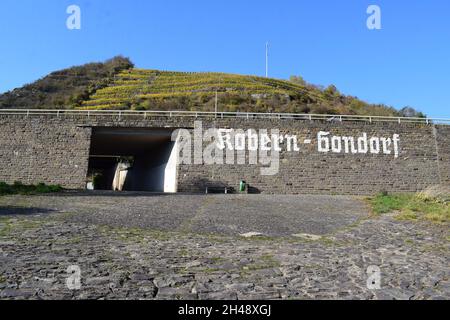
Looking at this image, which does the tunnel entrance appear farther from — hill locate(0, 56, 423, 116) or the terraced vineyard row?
the terraced vineyard row

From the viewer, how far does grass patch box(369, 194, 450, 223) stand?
1017 cm

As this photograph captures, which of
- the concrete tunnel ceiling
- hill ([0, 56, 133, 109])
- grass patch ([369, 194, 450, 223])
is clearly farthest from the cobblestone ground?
hill ([0, 56, 133, 109])

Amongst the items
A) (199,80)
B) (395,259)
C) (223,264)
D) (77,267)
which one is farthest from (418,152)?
(199,80)

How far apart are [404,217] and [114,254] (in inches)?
325

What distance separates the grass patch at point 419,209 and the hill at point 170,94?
22.3 meters

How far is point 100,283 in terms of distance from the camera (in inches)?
165

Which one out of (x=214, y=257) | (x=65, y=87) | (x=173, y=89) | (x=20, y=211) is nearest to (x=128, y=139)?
(x=20, y=211)

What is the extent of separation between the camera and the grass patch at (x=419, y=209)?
10172 millimetres

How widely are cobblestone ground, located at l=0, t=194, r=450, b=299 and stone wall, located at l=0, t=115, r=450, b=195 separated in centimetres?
1090

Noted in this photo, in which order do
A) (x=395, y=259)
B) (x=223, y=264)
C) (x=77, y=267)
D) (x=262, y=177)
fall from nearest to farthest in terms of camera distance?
(x=77, y=267), (x=223, y=264), (x=395, y=259), (x=262, y=177)

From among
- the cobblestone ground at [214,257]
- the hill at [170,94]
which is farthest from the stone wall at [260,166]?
the hill at [170,94]

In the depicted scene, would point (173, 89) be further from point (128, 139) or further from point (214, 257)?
point (214, 257)

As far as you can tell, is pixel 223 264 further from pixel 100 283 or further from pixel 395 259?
pixel 395 259

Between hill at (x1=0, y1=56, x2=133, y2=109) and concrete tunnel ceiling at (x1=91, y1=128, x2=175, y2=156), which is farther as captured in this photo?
hill at (x1=0, y1=56, x2=133, y2=109)
